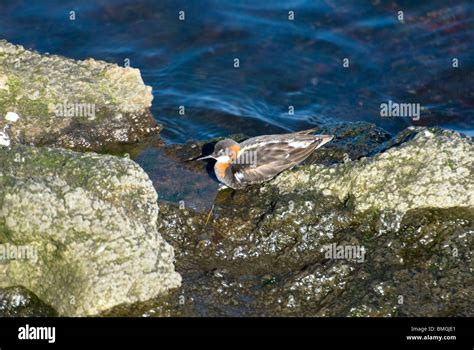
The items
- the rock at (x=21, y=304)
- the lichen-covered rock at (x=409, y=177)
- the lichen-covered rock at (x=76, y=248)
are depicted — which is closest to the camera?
the lichen-covered rock at (x=76, y=248)

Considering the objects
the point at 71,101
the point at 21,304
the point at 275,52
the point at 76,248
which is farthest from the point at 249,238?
the point at 275,52

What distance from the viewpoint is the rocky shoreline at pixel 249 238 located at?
21.4 ft

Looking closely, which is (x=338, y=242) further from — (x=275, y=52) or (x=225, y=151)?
(x=275, y=52)

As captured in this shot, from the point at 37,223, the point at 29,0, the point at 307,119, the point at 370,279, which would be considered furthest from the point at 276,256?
the point at 29,0

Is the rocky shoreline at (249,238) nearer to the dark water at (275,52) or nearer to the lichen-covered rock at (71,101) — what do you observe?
the lichen-covered rock at (71,101)

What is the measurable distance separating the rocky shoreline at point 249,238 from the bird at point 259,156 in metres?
0.19

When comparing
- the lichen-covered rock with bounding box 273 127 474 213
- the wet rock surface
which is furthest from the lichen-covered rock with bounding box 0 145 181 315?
the lichen-covered rock with bounding box 273 127 474 213

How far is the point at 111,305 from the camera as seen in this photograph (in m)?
6.40

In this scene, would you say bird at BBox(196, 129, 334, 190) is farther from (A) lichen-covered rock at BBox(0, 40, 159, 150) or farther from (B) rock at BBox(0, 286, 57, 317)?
(B) rock at BBox(0, 286, 57, 317)

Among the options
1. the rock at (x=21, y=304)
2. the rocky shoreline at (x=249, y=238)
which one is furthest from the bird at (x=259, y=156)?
the rock at (x=21, y=304)

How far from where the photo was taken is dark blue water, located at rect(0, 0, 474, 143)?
12.2 meters

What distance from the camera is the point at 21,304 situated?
260 inches

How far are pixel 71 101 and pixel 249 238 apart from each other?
2840mm

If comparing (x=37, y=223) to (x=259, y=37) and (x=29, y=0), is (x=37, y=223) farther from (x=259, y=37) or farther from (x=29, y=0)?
(x=29, y=0)
